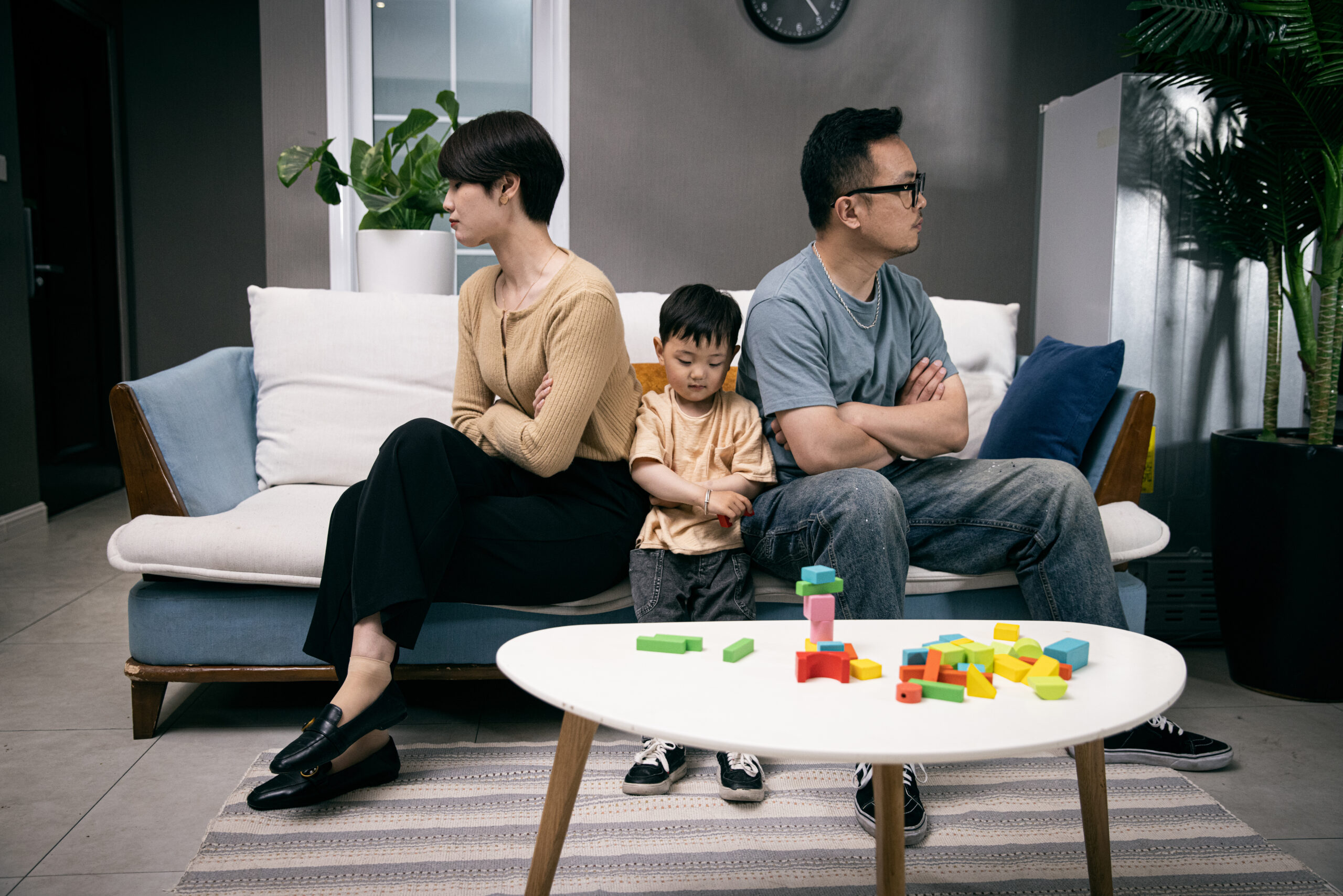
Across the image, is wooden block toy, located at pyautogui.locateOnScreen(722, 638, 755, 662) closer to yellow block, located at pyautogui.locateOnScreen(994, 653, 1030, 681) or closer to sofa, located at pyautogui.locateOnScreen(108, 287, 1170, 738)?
yellow block, located at pyautogui.locateOnScreen(994, 653, 1030, 681)

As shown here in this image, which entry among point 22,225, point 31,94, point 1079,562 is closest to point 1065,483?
point 1079,562

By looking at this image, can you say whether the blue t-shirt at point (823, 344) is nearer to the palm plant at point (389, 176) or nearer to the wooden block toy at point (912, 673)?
the wooden block toy at point (912, 673)

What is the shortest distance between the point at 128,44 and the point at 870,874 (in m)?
5.28

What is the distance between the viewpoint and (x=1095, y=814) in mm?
1115

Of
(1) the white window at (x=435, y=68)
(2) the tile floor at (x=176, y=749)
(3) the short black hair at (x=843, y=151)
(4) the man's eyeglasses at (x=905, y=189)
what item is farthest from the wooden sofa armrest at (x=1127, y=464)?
(1) the white window at (x=435, y=68)

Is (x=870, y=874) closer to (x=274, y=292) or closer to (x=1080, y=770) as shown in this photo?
(x=1080, y=770)

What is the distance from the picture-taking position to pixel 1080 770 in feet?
3.66

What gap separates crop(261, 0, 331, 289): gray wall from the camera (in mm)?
3008

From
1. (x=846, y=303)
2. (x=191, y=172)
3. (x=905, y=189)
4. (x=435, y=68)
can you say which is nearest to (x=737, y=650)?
(x=846, y=303)

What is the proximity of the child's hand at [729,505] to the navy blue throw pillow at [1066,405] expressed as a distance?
2.04ft

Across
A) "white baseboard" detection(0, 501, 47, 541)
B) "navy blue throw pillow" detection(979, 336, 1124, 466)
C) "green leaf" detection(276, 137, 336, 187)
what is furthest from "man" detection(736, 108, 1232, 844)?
"white baseboard" detection(0, 501, 47, 541)

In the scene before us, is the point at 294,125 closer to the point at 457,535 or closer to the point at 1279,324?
the point at 457,535

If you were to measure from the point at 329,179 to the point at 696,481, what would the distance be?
4.87ft

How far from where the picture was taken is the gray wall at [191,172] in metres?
4.74
